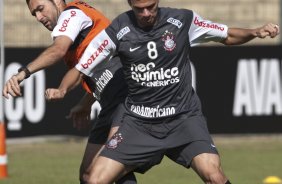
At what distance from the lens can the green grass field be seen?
13.4 meters

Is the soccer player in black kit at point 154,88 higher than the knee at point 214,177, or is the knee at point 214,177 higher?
the soccer player in black kit at point 154,88

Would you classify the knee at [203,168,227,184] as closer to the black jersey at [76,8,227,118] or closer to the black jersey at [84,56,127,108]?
the black jersey at [76,8,227,118]

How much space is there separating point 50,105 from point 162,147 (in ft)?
30.8

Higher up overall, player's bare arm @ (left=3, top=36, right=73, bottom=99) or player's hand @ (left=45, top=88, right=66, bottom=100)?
player's bare arm @ (left=3, top=36, right=73, bottom=99)

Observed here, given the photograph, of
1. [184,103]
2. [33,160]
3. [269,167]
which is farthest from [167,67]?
[33,160]

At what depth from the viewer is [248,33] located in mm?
9047

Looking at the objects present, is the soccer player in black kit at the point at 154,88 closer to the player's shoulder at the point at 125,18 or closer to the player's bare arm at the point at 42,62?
the player's shoulder at the point at 125,18

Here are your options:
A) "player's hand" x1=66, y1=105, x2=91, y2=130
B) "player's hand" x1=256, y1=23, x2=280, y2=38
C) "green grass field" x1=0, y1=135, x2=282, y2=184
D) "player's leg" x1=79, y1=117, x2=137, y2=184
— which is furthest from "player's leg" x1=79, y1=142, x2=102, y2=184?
"green grass field" x1=0, y1=135, x2=282, y2=184

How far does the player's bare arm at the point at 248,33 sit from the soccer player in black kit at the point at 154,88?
0.01m

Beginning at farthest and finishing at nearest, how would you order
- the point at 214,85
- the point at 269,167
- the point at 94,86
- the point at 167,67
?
the point at 214,85 → the point at 269,167 → the point at 94,86 → the point at 167,67

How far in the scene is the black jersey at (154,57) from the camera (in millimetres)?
8734

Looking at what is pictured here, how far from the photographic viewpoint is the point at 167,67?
8773 mm

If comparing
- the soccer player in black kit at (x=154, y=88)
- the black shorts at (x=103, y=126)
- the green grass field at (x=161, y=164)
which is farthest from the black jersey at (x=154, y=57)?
the green grass field at (x=161, y=164)

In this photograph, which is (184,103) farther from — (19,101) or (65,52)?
(19,101)
